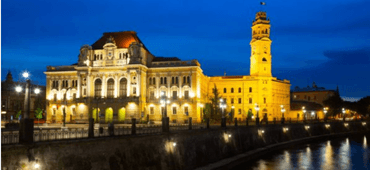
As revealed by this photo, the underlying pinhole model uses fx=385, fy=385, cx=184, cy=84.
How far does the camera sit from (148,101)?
83812mm

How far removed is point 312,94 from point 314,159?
88784mm

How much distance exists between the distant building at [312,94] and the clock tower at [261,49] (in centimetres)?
3954

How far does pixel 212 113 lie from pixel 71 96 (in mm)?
31901

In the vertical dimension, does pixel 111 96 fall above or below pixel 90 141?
above

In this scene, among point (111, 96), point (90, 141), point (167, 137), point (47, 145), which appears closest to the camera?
point (47, 145)

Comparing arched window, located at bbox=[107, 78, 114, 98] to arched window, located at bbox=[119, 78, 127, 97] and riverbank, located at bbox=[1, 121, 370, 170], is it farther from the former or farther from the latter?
riverbank, located at bbox=[1, 121, 370, 170]

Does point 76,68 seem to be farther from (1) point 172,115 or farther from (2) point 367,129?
(2) point 367,129

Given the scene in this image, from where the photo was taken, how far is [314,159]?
47594mm

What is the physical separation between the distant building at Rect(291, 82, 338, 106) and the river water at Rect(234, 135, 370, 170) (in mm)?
71758

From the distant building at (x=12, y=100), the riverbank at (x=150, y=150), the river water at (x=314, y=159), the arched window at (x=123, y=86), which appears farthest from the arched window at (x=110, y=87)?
the river water at (x=314, y=159)

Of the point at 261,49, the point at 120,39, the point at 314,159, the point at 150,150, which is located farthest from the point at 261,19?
the point at 150,150

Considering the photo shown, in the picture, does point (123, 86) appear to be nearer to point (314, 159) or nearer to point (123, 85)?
point (123, 85)

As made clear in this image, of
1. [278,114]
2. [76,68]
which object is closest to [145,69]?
[76,68]

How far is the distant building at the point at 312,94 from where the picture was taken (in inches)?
5084
